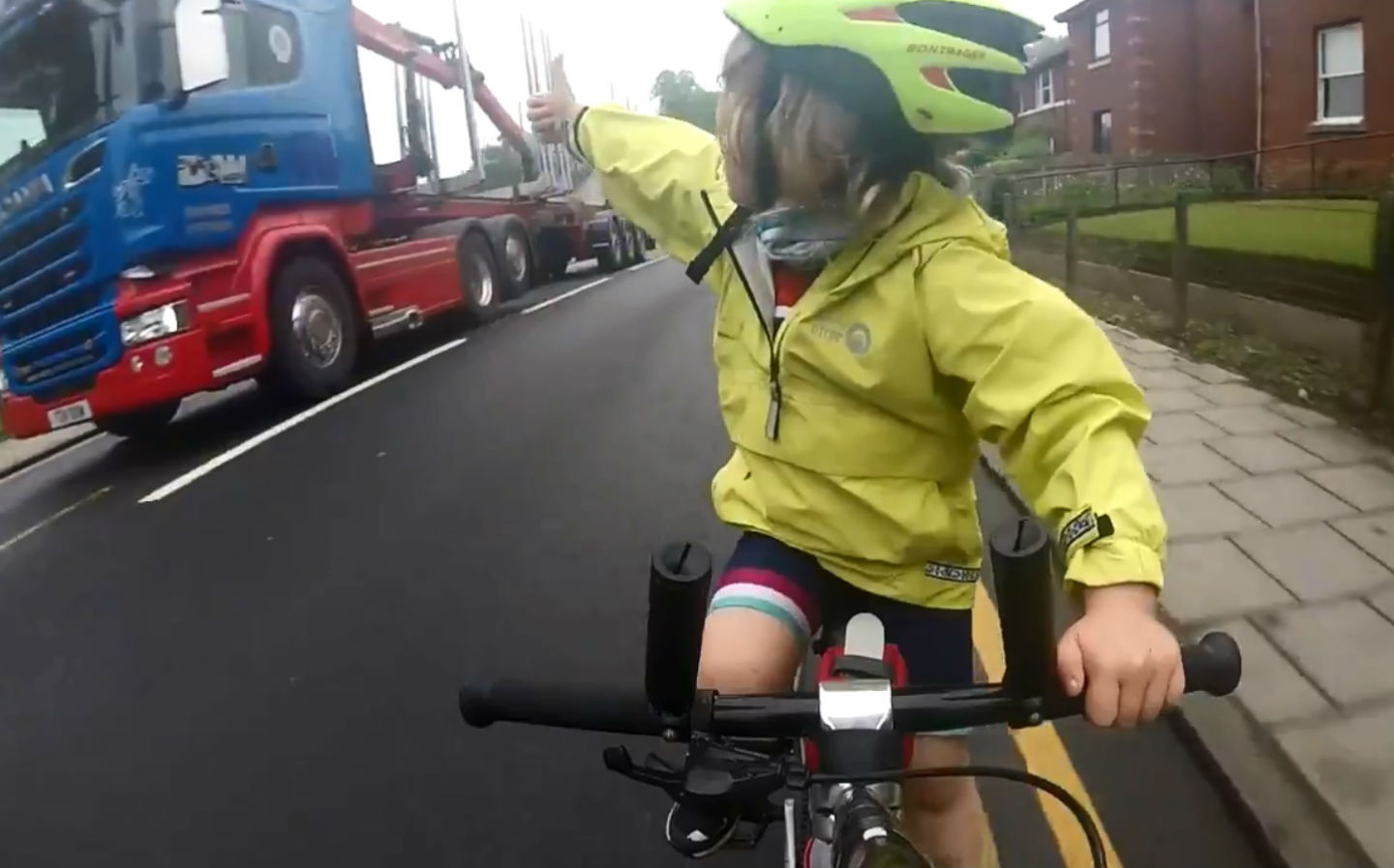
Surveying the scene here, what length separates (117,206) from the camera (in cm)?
866

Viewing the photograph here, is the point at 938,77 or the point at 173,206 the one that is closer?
the point at 938,77

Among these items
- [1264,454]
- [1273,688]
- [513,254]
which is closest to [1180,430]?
[1264,454]

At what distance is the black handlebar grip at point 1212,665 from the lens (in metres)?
1.31

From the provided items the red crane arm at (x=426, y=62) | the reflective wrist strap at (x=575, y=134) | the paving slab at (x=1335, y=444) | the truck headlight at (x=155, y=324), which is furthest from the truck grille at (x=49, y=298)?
the paving slab at (x=1335, y=444)

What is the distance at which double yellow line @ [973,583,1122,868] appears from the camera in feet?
10.5

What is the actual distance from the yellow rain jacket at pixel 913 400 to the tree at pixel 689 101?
0.13m

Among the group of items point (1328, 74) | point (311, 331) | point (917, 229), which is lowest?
point (311, 331)

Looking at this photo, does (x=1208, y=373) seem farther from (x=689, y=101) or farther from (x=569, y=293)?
(x=569, y=293)

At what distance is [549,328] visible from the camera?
13.8 meters

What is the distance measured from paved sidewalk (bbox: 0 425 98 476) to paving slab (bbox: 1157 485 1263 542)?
7699 mm

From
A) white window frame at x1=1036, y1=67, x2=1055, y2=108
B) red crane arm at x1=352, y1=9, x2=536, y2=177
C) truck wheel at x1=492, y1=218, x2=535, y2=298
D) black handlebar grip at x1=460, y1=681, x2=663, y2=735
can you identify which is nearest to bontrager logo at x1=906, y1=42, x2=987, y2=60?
black handlebar grip at x1=460, y1=681, x2=663, y2=735

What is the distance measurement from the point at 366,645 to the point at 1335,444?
4.46 metres

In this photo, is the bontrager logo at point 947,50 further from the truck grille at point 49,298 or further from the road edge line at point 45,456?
the road edge line at point 45,456

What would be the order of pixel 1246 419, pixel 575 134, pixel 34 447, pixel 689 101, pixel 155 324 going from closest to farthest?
pixel 575 134 < pixel 689 101 < pixel 1246 419 < pixel 155 324 < pixel 34 447
